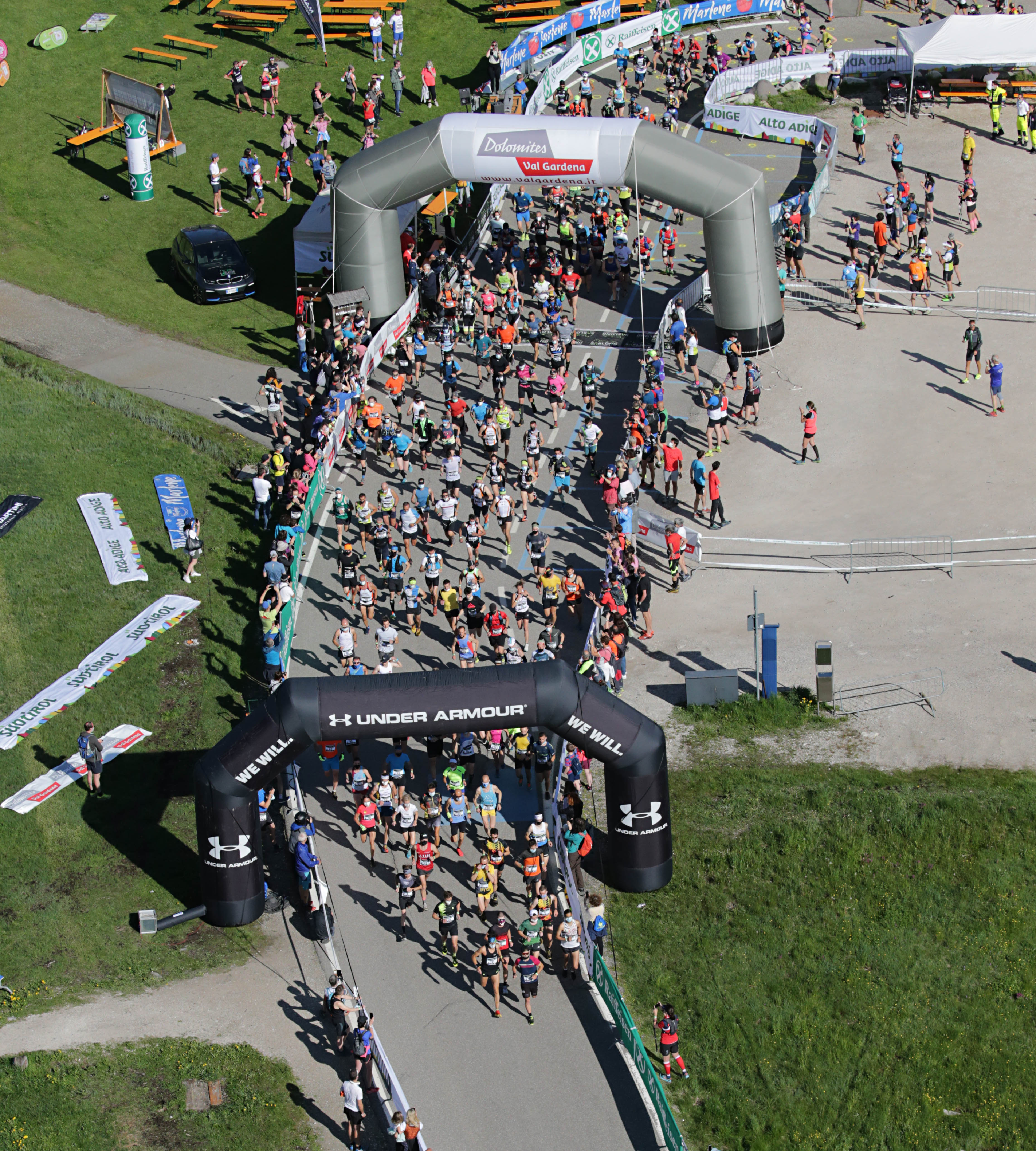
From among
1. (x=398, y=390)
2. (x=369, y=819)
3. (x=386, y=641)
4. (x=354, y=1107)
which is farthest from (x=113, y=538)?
(x=354, y=1107)

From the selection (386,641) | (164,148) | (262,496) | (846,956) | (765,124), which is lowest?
(846,956)

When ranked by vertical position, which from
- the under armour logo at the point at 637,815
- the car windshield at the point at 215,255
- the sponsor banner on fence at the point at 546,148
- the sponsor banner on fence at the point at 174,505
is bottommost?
the sponsor banner on fence at the point at 174,505

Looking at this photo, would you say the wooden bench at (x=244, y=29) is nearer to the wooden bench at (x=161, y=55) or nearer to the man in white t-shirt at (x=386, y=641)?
the wooden bench at (x=161, y=55)

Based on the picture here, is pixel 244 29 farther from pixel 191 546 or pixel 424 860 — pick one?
pixel 424 860

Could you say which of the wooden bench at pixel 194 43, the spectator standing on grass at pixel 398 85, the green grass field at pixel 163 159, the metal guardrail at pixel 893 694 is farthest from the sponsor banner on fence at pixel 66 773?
the wooden bench at pixel 194 43

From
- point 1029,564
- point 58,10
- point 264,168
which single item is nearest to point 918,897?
point 1029,564

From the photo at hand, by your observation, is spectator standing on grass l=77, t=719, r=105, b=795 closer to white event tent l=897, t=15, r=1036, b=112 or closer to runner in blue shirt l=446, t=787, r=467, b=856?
runner in blue shirt l=446, t=787, r=467, b=856
